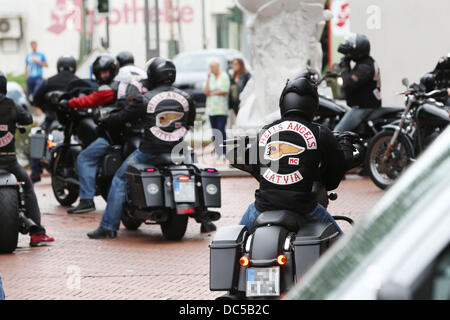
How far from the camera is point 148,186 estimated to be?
9.17 m

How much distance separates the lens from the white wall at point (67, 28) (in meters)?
46.0

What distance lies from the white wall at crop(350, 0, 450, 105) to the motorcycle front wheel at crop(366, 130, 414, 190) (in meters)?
4.86

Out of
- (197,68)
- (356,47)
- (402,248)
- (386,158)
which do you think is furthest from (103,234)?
(197,68)

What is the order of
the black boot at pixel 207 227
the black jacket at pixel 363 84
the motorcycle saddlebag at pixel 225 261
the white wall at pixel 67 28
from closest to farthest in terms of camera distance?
the motorcycle saddlebag at pixel 225 261, the black boot at pixel 207 227, the black jacket at pixel 363 84, the white wall at pixel 67 28

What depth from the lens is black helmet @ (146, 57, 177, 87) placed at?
30.5ft

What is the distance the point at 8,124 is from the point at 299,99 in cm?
432

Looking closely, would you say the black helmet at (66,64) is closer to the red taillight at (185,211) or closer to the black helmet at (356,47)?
the black helmet at (356,47)

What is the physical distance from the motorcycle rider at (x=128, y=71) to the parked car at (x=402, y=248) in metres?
8.65

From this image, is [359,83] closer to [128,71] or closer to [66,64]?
[128,71]

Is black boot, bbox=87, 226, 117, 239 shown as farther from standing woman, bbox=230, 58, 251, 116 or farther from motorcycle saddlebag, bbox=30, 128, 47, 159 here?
standing woman, bbox=230, 58, 251, 116

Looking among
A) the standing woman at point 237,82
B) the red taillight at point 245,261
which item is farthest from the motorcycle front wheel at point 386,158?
the red taillight at point 245,261

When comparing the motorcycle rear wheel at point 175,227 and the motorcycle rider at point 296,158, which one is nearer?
the motorcycle rider at point 296,158

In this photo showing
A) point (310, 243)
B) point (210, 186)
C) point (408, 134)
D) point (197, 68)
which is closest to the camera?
point (310, 243)
